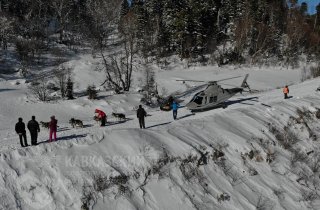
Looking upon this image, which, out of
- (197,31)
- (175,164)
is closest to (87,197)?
(175,164)

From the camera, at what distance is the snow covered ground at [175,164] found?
1469 cm

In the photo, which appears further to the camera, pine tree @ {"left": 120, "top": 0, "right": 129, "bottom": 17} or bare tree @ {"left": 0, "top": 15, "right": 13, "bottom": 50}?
pine tree @ {"left": 120, "top": 0, "right": 129, "bottom": 17}

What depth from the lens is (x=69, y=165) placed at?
50.7ft

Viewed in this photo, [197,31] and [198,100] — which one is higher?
[197,31]

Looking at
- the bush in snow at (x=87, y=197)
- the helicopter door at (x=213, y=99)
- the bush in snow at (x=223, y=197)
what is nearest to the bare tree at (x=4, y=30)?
the helicopter door at (x=213, y=99)

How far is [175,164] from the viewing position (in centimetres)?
1723

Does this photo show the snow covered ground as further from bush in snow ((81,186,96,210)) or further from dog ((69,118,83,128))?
dog ((69,118,83,128))

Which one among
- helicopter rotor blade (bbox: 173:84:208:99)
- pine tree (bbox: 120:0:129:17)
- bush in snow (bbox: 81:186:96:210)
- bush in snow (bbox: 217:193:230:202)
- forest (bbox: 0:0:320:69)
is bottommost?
bush in snow (bbox: 217:193:230:202)

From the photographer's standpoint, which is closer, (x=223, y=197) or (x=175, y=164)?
(x=223, y=197)

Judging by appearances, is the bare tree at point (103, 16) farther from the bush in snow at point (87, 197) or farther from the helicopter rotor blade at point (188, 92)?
the bush in snow at point (87, 197)

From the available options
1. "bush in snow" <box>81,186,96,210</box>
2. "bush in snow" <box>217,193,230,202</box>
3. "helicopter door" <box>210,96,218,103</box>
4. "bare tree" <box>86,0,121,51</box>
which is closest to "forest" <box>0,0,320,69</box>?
"bare tree" <box>86,0,121,51</box>

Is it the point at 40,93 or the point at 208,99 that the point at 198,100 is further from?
the point at 40,93

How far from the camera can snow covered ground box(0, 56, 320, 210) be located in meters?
14.7

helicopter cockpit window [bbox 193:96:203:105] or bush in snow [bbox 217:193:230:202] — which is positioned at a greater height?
helicopter cockpit window [bbox 193:96:203:105]
